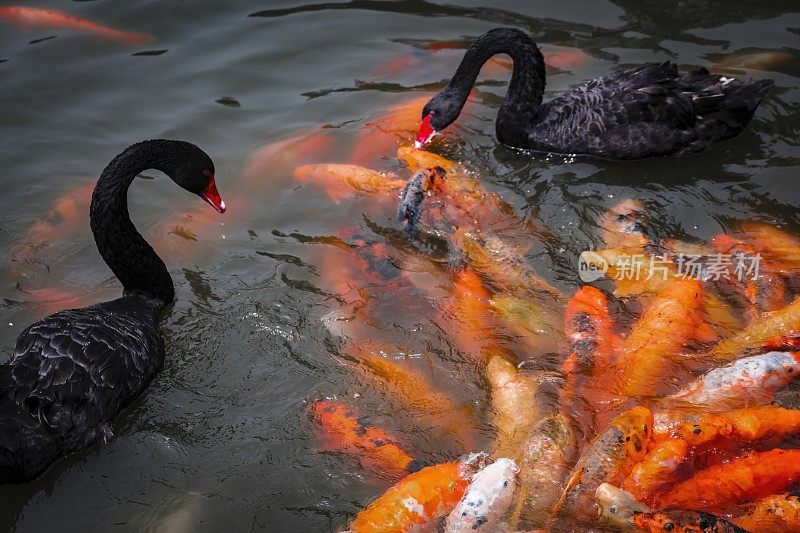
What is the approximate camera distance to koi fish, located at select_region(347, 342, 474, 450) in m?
4.44

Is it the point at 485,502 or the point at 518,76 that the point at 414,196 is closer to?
the point at 518,76

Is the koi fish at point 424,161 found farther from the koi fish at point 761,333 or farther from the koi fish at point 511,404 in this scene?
the koi fish at point 761,333

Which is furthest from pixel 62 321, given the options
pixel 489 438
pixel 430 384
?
pixel 489 438

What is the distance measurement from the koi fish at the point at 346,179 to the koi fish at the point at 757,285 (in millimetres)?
2463

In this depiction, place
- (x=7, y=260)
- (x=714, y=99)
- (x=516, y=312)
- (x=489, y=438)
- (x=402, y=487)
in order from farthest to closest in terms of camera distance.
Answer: (x=714, y=99), (x=7, y=260), (x=516, y=312), (x=489, y=438), (x=402, y=487)

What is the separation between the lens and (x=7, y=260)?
5.91 meters

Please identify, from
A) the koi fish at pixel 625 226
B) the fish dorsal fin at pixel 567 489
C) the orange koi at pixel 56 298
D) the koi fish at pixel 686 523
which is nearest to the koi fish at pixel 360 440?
the fish dorsal fin at pixel 567 489

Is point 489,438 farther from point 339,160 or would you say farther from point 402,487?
point 339,160

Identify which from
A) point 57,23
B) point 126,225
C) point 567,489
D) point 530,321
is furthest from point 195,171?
point 57,23

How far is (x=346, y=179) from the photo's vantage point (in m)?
6.31

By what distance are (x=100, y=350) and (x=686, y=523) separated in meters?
3.20

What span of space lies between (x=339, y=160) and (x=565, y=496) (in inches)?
160

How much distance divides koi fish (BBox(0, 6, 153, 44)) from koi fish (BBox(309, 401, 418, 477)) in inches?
223

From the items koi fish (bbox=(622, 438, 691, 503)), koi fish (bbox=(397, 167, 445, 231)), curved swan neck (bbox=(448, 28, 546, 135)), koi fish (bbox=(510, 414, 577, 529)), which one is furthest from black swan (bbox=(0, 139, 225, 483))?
koi fish (bbox=(622, 438, 691, 503))
